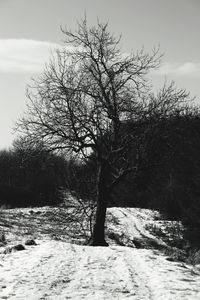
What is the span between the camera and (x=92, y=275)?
7.48m

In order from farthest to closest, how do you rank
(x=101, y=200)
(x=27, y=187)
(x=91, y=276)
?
(x=27, y=187) < (x=101, y=200) < (x=91, y=276)

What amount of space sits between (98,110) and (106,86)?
1071mm

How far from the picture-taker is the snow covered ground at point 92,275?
6.28 metres

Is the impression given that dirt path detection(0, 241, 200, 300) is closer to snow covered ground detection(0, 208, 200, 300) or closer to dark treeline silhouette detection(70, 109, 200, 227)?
snow covered ground detection(0, 208, 200, 300)

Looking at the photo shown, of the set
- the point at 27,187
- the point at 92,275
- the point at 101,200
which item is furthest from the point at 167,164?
the point at 27,187

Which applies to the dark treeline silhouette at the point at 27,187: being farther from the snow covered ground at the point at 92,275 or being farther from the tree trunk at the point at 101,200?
the snow covered ground at the point at 92,275

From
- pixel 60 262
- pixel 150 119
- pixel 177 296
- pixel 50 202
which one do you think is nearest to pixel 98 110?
pixel 150 119

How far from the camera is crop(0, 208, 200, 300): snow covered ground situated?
247 inches

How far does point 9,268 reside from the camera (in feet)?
25.7

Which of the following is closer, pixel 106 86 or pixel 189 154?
pixel 106 86

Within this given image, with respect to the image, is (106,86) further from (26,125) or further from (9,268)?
(9,268)

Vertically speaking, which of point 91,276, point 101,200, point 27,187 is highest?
point 27,187

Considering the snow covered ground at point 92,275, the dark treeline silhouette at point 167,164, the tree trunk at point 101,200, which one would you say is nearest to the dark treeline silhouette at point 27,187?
the dark treeline silhouette at point 167,164

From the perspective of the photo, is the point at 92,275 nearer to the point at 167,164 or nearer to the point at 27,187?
the point at 167,164
